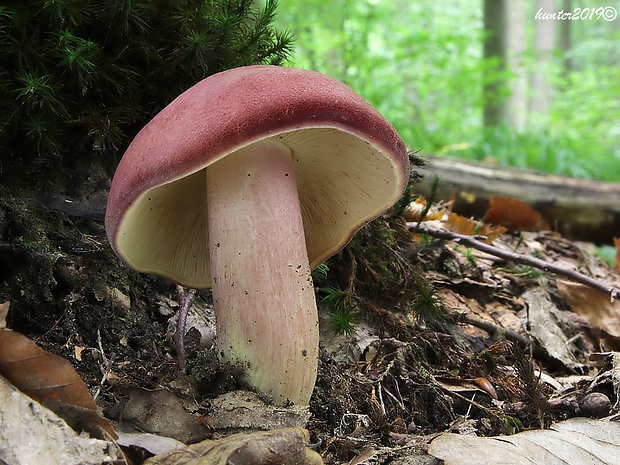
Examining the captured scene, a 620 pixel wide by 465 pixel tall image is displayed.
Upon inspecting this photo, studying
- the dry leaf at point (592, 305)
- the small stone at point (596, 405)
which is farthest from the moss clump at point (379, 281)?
the dry leaf at point (592, 305)

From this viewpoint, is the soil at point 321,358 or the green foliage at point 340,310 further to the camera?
the green foliage at point 340,310

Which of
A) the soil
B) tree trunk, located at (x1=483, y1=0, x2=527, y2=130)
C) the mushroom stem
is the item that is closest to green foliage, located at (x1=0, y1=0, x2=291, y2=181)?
the soil

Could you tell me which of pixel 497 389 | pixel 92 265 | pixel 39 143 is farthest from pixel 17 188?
pixel 497 389

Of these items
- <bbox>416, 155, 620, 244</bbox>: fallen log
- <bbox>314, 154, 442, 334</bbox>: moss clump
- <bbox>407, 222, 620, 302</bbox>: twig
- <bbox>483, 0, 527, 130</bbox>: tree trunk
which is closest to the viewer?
<bbox>314, 154, 442, 334</bbox>: moss clump

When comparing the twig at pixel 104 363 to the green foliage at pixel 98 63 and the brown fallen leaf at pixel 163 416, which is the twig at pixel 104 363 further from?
the green foliage at pixel 98 63

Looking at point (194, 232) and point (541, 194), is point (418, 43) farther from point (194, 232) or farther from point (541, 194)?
point (194, 232)

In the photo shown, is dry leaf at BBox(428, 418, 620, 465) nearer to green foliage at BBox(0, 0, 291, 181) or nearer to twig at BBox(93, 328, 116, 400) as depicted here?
twig at BBox(93, 328, 116, 400)

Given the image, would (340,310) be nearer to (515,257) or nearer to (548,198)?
(515,257)

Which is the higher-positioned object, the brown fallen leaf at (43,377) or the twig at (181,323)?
the brown fallen leaf at (43,377)
